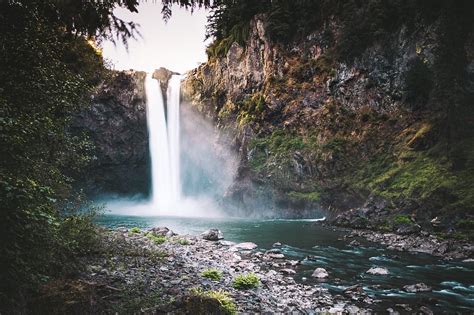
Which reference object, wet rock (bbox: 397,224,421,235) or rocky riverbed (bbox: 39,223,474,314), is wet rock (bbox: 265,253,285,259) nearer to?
rocky riverbed (bbox: 39,223,474,314)

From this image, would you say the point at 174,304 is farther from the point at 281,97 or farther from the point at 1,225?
the point at 281,97

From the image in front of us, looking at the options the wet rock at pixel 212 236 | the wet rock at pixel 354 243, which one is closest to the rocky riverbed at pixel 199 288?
the wet rock at pixel 212 236

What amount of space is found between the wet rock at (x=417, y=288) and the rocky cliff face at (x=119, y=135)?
5057cm

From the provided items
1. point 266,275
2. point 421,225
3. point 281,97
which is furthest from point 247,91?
point 266,275

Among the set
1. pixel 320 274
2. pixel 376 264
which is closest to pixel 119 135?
pixel 376 264

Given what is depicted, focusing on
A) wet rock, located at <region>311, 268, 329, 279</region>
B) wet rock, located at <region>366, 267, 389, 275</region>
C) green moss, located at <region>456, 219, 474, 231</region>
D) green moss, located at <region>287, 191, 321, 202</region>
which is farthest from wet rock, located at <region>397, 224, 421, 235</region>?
green moss, located at <region>287, 191, 321, 202</region>

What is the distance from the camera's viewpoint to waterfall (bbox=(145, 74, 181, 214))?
5616 cm

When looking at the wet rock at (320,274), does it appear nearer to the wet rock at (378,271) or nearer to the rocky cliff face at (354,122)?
the wet rock at (378,271)

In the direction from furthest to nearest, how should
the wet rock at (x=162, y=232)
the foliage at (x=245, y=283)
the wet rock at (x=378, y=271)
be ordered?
the wet rock at (x=162, y=232)
the wet rock at (x=378, y=271)
the foliage at (x=245, y=283)

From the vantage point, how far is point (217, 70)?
58656mm

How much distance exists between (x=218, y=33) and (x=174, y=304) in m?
63.6

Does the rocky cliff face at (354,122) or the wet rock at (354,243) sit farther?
the rocky cliff face at (354,122)

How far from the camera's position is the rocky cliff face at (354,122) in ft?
82.9

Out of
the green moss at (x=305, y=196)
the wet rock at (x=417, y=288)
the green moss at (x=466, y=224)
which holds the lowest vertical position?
the wet rock at (x=417, y=288)
